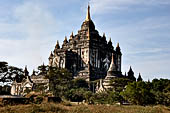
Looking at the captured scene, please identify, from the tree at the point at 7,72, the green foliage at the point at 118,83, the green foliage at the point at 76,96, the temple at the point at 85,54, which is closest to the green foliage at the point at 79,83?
the temple at the point at 85,54

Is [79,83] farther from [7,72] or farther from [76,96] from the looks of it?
[7,72]

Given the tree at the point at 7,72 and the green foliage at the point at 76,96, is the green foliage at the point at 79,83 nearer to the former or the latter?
the green foliage at the point at 76,96

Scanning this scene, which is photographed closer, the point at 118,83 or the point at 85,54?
the point at 118,83

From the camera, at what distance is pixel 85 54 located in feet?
209

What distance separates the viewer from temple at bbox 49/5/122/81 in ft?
203

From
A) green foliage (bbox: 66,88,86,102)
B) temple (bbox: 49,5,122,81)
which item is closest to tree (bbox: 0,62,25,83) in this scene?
green foliage (bbox: 66,88,86,102)

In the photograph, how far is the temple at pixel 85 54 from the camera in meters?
61.9

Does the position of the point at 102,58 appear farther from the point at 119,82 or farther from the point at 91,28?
the point at 119,82

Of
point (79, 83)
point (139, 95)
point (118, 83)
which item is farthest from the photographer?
point (79, 83)

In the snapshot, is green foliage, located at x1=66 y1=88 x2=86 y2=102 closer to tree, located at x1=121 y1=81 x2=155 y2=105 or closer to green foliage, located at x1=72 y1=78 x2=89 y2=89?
green foliage, located at x1=72 y1=78 x2=89 y2=89

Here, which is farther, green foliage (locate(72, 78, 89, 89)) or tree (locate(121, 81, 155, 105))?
green foliage (locate(72, 78, 89, 89))

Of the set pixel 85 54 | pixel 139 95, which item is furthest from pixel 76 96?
pixel 85 54

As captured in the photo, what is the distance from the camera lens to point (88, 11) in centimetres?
6981

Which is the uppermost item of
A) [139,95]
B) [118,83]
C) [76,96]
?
[118,83]
